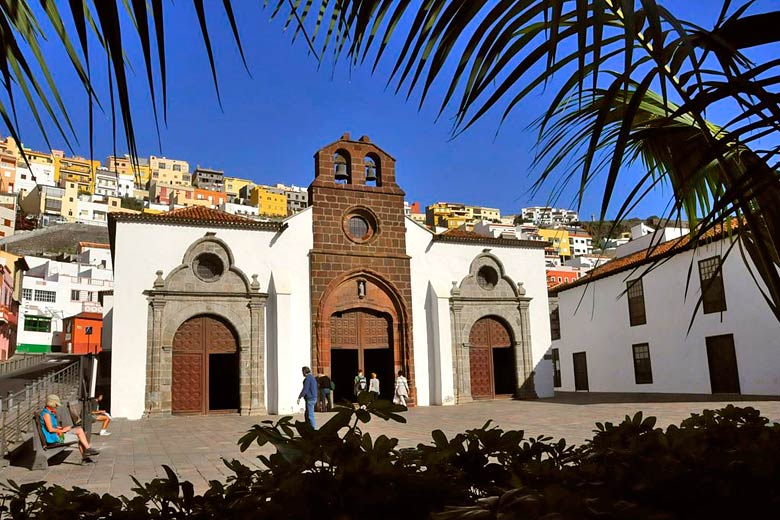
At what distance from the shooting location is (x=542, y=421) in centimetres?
1260

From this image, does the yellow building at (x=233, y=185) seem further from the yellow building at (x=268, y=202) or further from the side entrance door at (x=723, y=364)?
the side entrance door at (x=723, y=364)

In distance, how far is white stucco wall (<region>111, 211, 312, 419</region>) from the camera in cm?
1630

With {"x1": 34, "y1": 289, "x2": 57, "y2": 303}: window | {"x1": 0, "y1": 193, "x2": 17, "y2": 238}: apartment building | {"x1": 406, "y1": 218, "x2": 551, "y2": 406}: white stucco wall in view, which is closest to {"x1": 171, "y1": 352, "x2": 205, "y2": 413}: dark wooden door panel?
{"x1": 406, "y1": 218, "x2": 551, "y2": 406}: white stucco wall

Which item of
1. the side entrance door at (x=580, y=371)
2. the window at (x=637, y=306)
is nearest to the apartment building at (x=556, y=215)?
the window at (x=637, y=306)

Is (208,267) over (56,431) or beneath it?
over

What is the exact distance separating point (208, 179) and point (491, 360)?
354 ft

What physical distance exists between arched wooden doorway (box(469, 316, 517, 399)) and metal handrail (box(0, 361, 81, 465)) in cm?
1171

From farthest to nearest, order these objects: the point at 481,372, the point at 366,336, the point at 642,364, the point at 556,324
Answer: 1. the point at 556,324
2. the point at 642,364
3. the point at 481,372
4. the point at 366,336

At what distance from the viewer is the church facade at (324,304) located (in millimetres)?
16828

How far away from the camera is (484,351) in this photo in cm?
2038

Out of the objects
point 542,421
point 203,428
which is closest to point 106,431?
point 203,428

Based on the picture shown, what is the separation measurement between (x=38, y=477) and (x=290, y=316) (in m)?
10.2

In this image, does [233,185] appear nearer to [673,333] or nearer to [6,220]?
[6,220]

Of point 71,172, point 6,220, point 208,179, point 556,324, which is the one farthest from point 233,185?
point 556,324
